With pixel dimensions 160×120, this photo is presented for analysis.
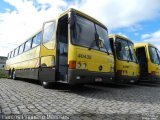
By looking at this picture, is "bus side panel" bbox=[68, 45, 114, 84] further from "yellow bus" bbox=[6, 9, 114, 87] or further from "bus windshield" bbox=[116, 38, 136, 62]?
"bus windshield" bbox=[116, 38, 136, 62]

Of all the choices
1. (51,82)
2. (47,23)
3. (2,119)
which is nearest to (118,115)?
(2,119)

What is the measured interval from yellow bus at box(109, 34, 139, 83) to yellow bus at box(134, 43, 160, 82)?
1471 mm

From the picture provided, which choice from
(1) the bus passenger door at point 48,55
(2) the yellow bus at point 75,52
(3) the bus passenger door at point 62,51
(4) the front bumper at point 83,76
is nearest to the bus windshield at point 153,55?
(2) the yellow bus at point 75,52

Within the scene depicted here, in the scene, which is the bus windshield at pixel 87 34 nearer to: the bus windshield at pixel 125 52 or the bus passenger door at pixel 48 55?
the bus passenger door at pixel 48 55

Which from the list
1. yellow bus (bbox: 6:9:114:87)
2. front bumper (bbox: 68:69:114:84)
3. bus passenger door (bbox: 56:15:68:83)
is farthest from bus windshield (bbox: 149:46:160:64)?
bus passenger door (bbox: 56:15:68:83)

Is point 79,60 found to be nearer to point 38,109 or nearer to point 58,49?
point 58,49

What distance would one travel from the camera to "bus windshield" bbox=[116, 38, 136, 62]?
35.8 feet

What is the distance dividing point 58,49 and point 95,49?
145cm

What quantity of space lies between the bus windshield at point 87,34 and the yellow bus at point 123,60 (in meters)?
1.91

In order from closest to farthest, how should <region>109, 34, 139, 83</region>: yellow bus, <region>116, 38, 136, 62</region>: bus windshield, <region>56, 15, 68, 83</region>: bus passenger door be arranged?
1. <region>56, 15, 68, 83</region>: bus passenger door
2. <region>109, 34, 139, 83</region>: yellow bus
3. <region>116, 38, 136, 62</region>: bus windshield

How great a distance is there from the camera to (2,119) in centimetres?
381

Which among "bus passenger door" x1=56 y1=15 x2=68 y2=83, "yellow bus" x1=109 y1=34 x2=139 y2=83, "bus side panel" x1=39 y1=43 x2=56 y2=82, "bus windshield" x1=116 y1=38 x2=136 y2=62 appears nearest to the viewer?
"bus passenger door" x1=56 y1=15 x2=68 y2=83

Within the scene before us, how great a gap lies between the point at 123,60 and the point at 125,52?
710 millimetres

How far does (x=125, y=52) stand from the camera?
11.4 metres
